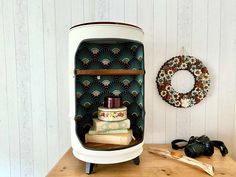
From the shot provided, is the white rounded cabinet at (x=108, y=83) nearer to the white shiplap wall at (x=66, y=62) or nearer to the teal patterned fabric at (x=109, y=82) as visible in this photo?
the teal patterned fabric at (x=109, y=82)

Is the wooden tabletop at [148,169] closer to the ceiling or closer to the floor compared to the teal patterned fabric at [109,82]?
closer to the floor

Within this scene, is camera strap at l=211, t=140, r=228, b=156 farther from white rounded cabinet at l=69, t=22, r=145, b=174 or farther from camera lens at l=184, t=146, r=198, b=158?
white rounded cabinet at l=69, t=22, r=145, b=174

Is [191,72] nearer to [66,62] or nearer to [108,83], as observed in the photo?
[108,83]

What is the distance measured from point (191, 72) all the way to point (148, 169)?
59cm

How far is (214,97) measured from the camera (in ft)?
3.52

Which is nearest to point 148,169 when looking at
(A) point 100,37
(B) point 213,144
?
(B) point 213,144

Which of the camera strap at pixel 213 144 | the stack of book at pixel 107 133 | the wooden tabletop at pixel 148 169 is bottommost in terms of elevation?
the wooden tabletop at pixel 148 169

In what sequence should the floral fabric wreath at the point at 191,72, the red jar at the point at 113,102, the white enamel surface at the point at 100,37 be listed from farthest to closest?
the floral fabric wreath at the point at 191,72 → the red jar at the point at 113,102 → the white enamel surface at the point at 100,37

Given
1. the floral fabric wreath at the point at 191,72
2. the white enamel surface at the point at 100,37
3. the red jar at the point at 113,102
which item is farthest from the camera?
the floral fabric wreath at the point at 191,72

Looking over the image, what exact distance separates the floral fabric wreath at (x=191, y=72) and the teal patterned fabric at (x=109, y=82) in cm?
21

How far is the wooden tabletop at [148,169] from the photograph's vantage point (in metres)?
0.72

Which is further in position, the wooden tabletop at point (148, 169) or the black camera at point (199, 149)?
the black camera at point (199, 149)

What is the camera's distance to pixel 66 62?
1.06m

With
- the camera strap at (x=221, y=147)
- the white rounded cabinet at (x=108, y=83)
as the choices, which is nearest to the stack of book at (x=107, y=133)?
the white rounded cabinet at (x=108, y=83)
